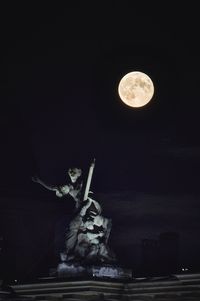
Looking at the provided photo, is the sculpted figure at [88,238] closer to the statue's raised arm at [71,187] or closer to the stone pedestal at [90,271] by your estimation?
the stone pedestal at [90,271]

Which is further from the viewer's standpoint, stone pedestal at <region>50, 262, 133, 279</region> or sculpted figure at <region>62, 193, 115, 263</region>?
sculpted figure at <region>62, 193, 115, 263</region>

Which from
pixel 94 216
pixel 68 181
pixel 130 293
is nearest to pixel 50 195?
pixel 68 181

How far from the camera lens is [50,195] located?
24188mm

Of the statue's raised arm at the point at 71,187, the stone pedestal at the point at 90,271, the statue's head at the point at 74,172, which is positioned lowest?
the stone pedestal at the point at 90,271

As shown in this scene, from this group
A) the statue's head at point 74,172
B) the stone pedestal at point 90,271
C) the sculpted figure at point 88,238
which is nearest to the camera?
the stone pedestal at point 90,271

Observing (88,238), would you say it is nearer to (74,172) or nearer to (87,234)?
(87,234)

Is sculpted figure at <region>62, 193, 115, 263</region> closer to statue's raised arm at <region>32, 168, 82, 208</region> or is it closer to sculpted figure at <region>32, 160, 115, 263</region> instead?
sculpted figure at <region>32, 160, 115, 263</region>

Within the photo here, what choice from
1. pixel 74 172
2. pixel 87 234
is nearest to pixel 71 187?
pixel 74 172

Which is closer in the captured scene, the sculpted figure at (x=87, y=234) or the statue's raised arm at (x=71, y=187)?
the sculpted figure at (x=87, y=234)

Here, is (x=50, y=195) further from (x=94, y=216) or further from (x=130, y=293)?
(x=130, y=293)

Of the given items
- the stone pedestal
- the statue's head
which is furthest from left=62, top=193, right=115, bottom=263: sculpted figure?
the statue's head

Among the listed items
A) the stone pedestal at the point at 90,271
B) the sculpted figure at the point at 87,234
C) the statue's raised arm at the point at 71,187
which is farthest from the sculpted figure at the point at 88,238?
the statue's raised arm at the point at 71,187

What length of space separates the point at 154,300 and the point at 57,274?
2.51 m

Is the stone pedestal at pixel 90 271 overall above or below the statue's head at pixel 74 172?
below
